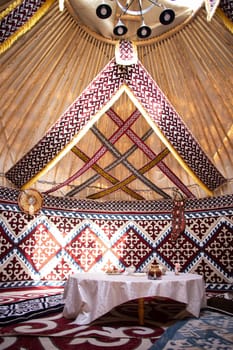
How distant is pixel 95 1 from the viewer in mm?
4008

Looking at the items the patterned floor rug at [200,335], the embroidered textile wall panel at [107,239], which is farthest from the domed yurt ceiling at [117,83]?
the patterned floor rug at [200,335]

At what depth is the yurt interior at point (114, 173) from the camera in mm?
2863

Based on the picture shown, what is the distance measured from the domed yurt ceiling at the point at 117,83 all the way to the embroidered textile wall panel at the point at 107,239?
401 millimetres

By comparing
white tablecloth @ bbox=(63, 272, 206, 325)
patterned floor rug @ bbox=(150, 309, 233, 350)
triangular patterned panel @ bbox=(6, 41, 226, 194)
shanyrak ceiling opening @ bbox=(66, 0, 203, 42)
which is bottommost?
patterned floor rug @ bbox=(150, 309, 233, 350)

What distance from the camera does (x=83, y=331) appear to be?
8.21 feet

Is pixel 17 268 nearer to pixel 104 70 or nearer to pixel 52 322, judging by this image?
pixel 52 322

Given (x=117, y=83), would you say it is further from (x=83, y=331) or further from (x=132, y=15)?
(x=83, y=331)

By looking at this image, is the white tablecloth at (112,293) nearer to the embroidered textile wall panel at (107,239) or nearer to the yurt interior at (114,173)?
the yurt interior at (114,173)

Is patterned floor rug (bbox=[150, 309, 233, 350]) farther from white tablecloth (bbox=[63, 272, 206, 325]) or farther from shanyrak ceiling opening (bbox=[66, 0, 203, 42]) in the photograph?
shanyrak ceiling opening (bbox=[66, 0, 203, 42])

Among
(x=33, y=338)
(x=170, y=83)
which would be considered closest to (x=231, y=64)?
(x=170, y=83)

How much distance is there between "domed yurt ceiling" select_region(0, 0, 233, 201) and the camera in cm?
413

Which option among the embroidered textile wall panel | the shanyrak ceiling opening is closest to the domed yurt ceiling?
the shanyrak ceiling opening

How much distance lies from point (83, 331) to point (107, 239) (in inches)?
138

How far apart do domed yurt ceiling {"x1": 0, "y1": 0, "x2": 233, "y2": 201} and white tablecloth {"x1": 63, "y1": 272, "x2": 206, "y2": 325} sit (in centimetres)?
249
